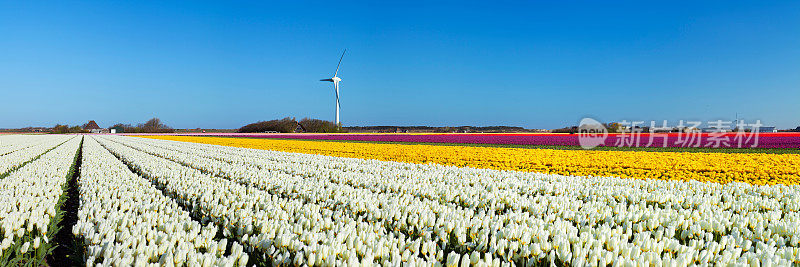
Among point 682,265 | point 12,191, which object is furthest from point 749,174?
point 12,191

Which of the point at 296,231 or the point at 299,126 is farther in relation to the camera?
the point at 299,126

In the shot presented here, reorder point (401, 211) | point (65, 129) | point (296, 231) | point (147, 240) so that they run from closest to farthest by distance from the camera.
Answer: point (147, 240)
point (296, 231)
point (401, 211)
point (65, 129)

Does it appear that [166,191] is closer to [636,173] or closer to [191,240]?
[191,240]

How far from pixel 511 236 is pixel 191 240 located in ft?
10.5

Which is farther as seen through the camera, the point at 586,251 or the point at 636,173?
the point at 636,173

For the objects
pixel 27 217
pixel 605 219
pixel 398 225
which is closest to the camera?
pixel 398 225

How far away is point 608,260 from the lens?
326 centimetres

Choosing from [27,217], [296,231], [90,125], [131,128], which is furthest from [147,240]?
[90,125]

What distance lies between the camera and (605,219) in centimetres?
535

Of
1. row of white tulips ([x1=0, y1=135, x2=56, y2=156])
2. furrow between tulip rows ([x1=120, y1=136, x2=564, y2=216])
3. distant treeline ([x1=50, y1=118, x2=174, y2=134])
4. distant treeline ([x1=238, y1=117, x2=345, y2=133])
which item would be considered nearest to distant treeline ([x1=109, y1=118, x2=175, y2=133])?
distant treeline ([x1=50, y1=118, x2=174, y2=134])

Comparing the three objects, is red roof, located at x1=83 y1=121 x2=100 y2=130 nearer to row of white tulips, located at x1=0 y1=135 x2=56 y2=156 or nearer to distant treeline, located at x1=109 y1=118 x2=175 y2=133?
distant treeline, located at x1=109 y1=118 x2=175 y2=133

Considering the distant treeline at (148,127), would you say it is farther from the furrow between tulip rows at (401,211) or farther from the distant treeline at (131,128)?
the furrow between tulip rows at (401,211)

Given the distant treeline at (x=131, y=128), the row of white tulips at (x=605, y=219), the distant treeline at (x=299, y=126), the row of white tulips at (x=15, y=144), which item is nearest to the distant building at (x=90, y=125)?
the distant treeline at (x=131, y=128)

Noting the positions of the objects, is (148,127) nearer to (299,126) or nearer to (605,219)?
(299,126)
